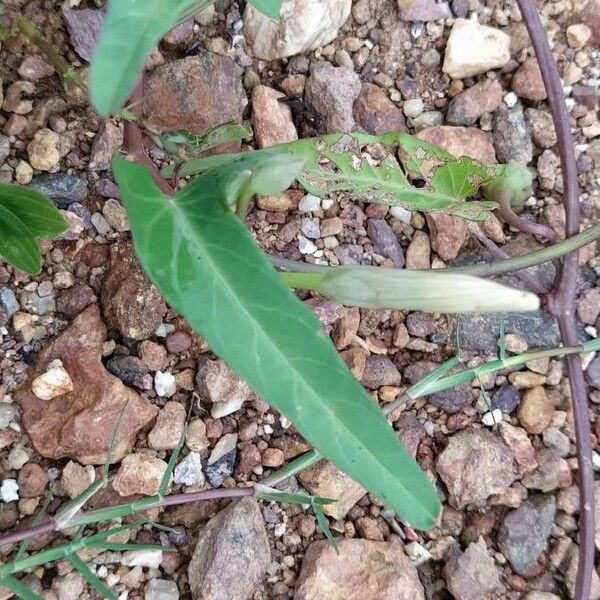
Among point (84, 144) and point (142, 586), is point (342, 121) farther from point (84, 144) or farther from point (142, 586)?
point (142, 586)

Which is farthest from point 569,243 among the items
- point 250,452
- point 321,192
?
point 250,452

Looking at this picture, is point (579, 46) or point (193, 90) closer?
point (193, 90)

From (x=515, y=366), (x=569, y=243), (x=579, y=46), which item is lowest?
(x=515, y=366)

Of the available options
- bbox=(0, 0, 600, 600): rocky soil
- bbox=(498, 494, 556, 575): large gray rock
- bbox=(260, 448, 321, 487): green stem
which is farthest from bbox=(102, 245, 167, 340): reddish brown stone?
bbox=(498, 494, 556, 575): large gray rock

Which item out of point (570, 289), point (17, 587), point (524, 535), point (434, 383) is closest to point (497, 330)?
point (570, 289)

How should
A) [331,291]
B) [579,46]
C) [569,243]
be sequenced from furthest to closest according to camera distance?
1. [579,46]
2. [569,243]
3. [331,291]

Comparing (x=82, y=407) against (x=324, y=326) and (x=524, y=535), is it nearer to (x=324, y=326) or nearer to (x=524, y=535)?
(x=324, y=326)

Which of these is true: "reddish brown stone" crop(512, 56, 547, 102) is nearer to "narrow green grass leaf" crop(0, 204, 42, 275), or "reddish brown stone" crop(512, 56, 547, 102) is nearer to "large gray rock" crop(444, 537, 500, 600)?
"large gray rock" crop(444, 537, 500, 600)
